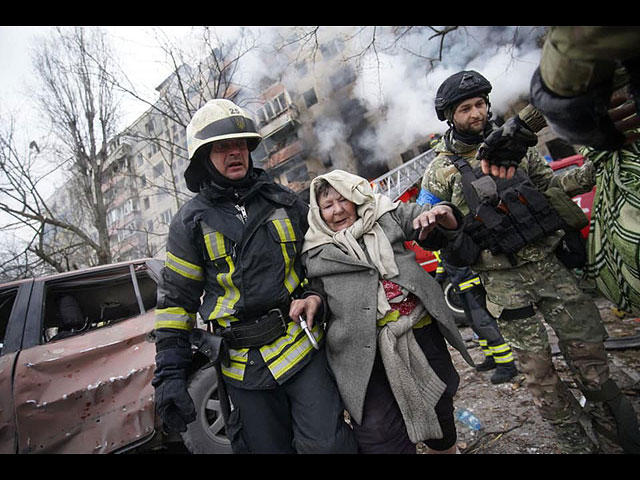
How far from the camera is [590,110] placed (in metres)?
0.94

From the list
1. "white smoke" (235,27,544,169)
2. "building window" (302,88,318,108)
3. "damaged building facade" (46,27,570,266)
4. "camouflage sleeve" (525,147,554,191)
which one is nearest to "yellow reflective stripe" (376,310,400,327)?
"camouflage sleeve" (525,147,554,191)

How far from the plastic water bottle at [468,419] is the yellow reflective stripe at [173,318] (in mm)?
2160

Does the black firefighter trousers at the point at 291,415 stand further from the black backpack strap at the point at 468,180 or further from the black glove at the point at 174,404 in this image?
the black backpack strap at the point at 468,180

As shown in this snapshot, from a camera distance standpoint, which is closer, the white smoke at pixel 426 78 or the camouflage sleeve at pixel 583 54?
the camouflage sleeve at pixel 583 54

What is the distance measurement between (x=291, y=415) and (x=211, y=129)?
1541 mm

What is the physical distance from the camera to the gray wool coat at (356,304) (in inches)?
59.2

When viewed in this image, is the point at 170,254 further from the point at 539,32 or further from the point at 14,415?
the point at 539,32

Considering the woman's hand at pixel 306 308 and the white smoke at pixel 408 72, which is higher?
the white smoke at pixel 408 72

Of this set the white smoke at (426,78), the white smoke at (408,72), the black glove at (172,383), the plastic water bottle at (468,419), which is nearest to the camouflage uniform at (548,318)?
the plastic water bottle at (468,419)

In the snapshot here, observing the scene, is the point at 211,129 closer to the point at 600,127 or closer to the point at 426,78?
the point at 600,127

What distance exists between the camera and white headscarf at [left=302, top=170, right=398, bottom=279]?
63.1 inches
